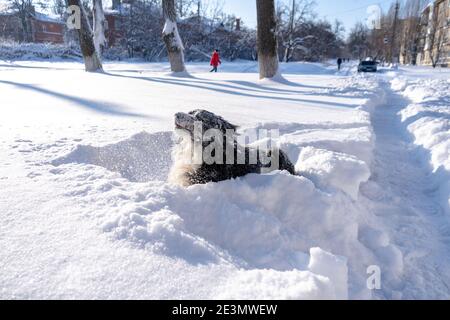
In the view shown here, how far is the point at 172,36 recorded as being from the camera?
12.9 meters

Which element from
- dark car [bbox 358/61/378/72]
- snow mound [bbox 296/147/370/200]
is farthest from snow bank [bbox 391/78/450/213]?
dark car [bbox 358/61/378/72]

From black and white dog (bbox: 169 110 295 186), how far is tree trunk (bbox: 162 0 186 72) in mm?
10764

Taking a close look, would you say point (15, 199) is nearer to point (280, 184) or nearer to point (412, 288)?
point (280, 184)

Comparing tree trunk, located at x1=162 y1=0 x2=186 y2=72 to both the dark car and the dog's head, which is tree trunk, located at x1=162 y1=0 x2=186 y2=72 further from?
the dark car

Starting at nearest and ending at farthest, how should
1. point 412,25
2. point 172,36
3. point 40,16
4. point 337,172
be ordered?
1. point 337,172
2. point 172,36
3. point 412,25
4. point 40,16

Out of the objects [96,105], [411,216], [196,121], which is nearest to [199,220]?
[196,121]

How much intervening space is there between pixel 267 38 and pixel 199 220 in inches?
392

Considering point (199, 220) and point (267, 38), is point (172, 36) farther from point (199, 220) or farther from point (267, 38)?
point (199, 220)

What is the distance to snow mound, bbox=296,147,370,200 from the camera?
304 cm

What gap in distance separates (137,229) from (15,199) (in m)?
0.84

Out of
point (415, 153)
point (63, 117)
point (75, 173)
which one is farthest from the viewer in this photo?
point (415, 153)

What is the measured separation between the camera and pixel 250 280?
1.60m

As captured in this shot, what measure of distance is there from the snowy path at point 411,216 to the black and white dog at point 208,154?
122 centimetres
